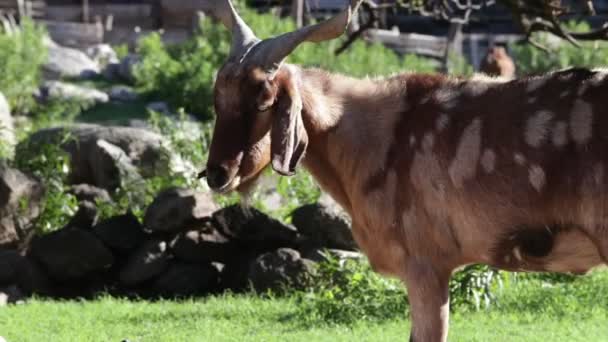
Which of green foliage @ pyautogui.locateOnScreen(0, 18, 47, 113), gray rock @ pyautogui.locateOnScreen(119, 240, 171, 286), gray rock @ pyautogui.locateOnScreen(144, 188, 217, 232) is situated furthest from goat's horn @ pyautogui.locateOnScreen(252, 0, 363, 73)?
green foliage @ pyautogui.locateOnScreen(0, 18, 47, 113)

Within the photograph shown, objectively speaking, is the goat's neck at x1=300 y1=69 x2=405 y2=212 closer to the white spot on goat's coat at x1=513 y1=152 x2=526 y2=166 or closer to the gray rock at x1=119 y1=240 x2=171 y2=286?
the white spot on goat's coat at x1=513 y1=152 x2=526 y2=166

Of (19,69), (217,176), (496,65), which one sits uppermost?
(217,176)

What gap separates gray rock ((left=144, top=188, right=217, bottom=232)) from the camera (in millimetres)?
11336

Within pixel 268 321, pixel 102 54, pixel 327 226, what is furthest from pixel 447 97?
pixel 102 54

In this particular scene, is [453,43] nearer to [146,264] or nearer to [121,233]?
[121,233]

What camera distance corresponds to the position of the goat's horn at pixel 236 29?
632 centimetres

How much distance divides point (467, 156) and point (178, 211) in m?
5.79

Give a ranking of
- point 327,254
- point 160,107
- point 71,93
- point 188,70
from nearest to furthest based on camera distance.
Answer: point 327,254 < point 188,70 < point 160,107 < point 71,93

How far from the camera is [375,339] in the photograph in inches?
324

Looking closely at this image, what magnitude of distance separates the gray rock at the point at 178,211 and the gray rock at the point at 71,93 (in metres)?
11.2

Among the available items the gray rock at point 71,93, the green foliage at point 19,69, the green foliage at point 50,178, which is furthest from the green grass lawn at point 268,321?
the green foliage at point 19,69

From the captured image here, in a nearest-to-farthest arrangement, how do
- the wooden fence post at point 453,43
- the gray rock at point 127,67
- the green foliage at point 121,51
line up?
the gray rock at point 127,67
the wooden fence post at point 453,43
the green foliage at point 121,51

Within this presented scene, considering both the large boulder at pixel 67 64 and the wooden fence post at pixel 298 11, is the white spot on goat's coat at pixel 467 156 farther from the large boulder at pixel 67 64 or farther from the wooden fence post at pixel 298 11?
the large boulder at pixel 67 64

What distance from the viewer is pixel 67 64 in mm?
29031
